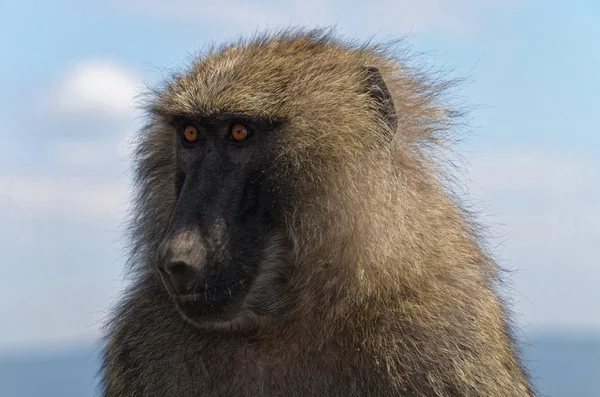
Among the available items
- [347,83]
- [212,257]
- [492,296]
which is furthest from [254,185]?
[492,296]

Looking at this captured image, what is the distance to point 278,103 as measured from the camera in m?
4.20

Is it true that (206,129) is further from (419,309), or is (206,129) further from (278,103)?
(419,309)

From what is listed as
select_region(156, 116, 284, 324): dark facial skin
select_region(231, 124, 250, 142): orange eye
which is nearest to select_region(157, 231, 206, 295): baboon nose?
select_region(156, 116, 284, 324): dark facial skin

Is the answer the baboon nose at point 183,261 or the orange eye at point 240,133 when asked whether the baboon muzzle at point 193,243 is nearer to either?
the baboon nose at point 183,261

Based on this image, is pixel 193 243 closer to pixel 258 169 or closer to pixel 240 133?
pixel 258 169

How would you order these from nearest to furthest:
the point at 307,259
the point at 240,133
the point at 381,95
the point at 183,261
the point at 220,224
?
1. the point at 183,261
2. the point at 220,224
3. the point at 307,259
4. the point at 240,133
5. the point at 381,95

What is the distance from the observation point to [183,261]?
12.1 ft

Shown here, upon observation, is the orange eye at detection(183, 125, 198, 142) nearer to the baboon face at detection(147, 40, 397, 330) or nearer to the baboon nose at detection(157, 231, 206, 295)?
the baboon face at detection(147, 40, 397, 330)

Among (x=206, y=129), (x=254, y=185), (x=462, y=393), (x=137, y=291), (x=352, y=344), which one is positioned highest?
(x=206, y=129)

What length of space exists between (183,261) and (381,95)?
1236 mm

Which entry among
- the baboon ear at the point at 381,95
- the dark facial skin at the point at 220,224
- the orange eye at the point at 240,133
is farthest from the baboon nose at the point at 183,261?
the baboon ear at the point at 381,95

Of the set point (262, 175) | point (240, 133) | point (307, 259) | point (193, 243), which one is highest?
point (240, 133)

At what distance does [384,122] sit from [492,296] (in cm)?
94

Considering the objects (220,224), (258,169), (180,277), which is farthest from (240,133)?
(180,277)
